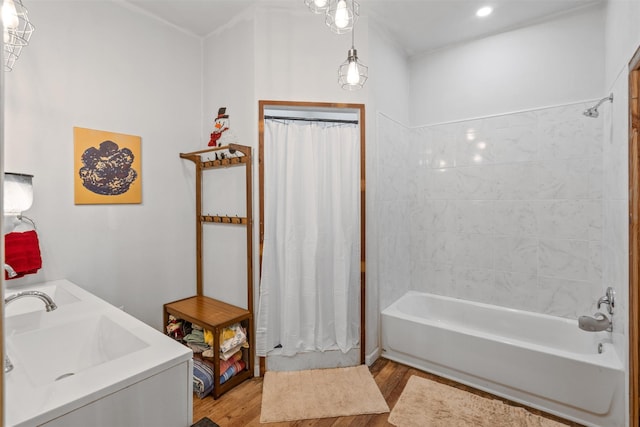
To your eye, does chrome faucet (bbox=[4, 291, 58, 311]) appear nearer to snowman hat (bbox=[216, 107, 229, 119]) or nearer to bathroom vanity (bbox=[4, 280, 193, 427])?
bathroom vanity (bbox=[4, 280, 193, 427])

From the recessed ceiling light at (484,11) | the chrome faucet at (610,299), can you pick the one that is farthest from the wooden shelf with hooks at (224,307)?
the chrome faucet at (610,299)

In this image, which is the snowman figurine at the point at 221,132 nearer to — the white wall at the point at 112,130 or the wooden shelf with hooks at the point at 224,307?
the wooden shelf with hooks at the point at 224,307

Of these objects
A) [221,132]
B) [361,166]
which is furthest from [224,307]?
[361,166]

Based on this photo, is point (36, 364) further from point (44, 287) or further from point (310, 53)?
point (310, 53)

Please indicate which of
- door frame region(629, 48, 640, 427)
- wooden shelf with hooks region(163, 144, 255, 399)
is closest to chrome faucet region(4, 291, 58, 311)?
wooden shelf with hooks region(163, 144, 255, 399)

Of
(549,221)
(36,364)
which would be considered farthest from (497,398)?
(36,364)

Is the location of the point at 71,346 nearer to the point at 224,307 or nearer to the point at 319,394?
the point at 224,307

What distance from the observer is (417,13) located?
2.38 meters

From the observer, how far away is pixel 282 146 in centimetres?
232

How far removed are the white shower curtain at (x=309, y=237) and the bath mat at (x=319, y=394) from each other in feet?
0.59

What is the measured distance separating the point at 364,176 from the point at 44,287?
2.17 metres

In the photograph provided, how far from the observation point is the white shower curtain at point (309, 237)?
7.53 ft

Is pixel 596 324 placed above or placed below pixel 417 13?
below

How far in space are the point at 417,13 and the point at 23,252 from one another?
10.0 ft
